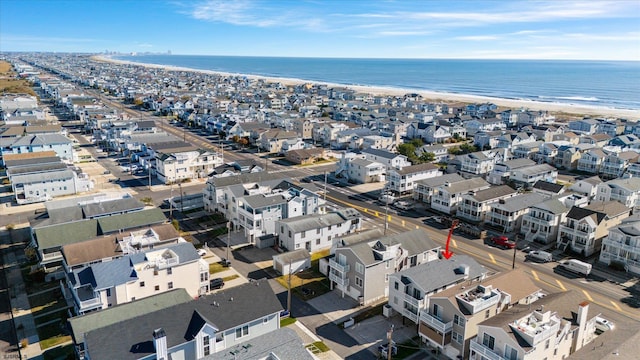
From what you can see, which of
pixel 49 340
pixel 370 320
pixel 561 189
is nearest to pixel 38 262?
pixel 49 340

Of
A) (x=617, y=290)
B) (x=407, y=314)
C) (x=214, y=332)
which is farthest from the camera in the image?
(x=617, y=290)

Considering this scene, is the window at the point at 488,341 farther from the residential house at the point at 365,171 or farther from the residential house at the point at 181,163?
the residential house at the point at 181,163

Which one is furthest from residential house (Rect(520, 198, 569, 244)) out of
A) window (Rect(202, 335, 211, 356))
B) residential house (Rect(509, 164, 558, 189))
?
window (Rect(202, 335, 211, 356))

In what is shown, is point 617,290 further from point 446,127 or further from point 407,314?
point 446,127

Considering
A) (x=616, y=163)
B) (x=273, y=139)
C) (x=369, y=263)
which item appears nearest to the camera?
(x=369, y=263)

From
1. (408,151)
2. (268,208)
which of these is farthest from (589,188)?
(268,208)

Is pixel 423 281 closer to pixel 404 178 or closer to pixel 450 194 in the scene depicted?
pixel 450 194
